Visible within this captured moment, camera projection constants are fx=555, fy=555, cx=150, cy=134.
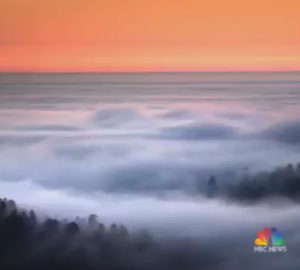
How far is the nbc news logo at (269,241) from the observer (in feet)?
5.92

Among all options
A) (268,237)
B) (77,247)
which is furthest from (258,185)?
(77,247)

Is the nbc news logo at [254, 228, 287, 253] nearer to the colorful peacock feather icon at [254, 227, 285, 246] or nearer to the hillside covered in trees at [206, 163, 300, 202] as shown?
the colorful peacock feather icon at [254, 227, 285, 246]

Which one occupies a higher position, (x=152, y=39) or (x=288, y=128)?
(x=152, y=39)

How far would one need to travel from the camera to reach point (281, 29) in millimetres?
1887

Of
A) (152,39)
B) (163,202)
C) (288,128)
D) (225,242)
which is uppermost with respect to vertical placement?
(152,39)

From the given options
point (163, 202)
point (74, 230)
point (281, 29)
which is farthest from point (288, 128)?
point (74, 230)

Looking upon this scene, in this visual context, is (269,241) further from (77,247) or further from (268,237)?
(77,247)

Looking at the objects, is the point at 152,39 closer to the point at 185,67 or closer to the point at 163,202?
the point at 185,67

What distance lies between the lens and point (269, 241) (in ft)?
5.92

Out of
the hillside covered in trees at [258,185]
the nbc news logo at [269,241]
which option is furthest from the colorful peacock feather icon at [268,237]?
the hillside covered in trees at [258,185]

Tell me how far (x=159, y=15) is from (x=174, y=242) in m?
0.77

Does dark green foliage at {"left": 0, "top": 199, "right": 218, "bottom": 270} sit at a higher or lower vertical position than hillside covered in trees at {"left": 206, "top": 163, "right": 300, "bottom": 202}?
lower

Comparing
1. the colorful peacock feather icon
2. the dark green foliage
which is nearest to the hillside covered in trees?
the colorful peacock feather icon

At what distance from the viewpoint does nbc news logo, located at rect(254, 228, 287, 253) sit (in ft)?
5.92
